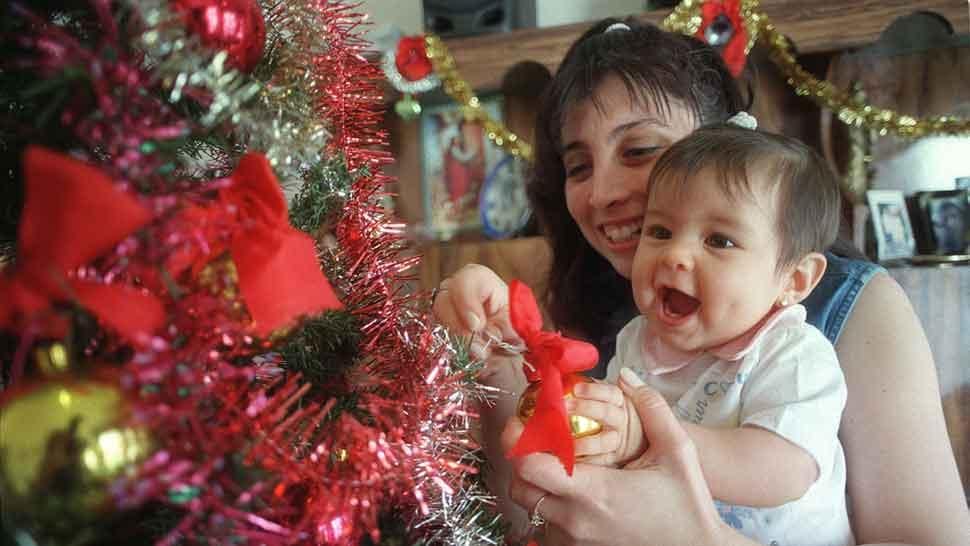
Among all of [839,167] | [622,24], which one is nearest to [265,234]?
[622,24]

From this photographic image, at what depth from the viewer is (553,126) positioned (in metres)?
1.09

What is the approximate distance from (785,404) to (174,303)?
1.81ft

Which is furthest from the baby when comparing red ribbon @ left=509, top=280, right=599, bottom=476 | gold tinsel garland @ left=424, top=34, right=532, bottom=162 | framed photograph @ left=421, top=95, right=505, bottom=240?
framed photograph @ left=421, top=95, right=505, bottom=240

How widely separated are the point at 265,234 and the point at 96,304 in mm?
92

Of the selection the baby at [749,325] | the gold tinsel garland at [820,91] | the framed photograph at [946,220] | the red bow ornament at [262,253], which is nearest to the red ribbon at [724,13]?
the gold tinsel garland at [820,91]

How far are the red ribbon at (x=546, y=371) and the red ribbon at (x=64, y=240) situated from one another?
0.97 ft

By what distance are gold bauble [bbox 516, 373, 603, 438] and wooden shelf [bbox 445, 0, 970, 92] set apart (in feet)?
4.52

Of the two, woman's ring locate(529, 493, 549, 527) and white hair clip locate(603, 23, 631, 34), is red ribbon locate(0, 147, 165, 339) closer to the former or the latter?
woman's ring locate(529, 493, 549, 527)

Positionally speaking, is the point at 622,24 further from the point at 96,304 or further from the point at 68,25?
the point at 96,304

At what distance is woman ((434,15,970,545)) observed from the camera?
618 millimetres

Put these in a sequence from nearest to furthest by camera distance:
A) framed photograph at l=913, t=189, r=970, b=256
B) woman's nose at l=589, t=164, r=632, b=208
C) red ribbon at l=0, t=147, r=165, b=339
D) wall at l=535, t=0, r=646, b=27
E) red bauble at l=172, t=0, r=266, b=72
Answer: red ribbon at l=0, t=147, r=165, b=339 < red bauble at l=172, t=0, r=266, b=72 < woman's nose at l=589, t=164, r=632, b=208 < framed photograph at l=913, t=189, r=970, b=256 < wall at l=535, t=0, r=646, b=27

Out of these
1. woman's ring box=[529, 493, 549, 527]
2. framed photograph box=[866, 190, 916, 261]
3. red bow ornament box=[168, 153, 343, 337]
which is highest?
red bow ornament box=[168, 153, 343, 337]

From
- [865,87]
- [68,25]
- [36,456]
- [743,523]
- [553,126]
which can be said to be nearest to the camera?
[36,456]

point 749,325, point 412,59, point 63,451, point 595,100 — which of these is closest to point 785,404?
point 749,325
